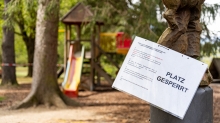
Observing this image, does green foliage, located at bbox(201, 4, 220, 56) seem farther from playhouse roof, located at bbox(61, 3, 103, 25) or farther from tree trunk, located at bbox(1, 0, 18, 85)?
tree trunk, located at bbox(1, 0, 18, 85)

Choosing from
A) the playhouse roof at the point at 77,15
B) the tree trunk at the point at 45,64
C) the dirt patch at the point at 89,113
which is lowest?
the dirt patch at the point at 89,113

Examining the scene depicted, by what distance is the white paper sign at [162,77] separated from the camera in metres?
4.19

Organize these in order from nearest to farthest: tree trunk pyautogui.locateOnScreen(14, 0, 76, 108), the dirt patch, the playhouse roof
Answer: the dirt patch
tree trunk pyautogui.locateOnScreen(14, 0, 76, 108)
the playhouse roof

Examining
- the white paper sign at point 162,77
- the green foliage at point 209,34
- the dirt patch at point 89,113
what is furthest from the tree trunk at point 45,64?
the white paper sign at point 162,77

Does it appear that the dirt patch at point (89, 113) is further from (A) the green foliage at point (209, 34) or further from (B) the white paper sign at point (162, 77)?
(B) the white paper sign at point (162, 77)

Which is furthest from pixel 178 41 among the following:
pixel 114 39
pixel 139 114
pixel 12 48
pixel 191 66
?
pixel 114 39

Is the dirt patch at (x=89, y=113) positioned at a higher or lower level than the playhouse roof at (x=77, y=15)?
lower

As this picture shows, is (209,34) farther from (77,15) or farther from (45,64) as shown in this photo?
(77,15)

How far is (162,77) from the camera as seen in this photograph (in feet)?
14.1

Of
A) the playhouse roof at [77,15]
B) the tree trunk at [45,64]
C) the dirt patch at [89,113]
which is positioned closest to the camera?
the dirt patch at [89,113]

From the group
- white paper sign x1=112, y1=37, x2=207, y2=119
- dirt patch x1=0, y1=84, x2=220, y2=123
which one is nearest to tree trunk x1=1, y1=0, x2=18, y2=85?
dirt patch x1=0, y1=84, x2=220, y2=123

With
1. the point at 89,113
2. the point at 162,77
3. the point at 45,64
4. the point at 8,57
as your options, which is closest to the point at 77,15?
the point at 8,57

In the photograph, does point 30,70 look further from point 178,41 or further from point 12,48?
point 178,41

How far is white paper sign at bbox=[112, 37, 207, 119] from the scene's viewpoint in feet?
13.8
